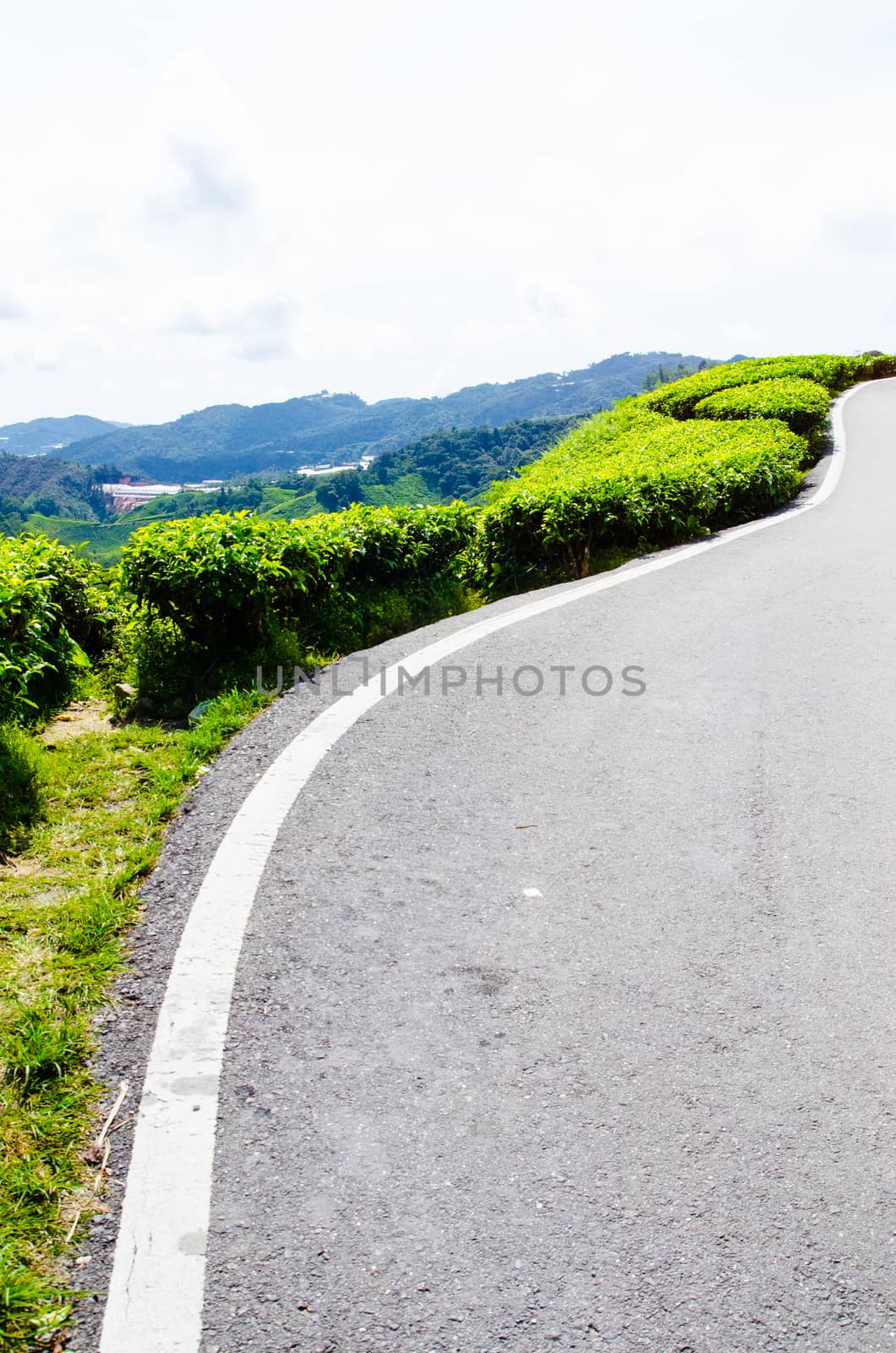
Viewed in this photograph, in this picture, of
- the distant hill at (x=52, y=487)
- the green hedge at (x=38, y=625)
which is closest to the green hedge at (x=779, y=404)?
the green hedge at (x=38, y=625)

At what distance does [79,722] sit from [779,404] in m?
15.6

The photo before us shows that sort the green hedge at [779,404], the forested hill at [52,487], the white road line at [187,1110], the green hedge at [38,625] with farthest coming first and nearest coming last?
the forested hill at [52,487] < the green hedge at [779,404] < the green hedge at [38,625] < the white road line at [187,1110]

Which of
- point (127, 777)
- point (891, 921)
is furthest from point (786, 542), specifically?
point (127, 777)

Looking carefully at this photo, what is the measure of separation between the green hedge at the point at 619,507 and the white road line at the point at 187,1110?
15.6 feet

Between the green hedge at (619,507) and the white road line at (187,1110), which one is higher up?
the green hedge at (619,507)

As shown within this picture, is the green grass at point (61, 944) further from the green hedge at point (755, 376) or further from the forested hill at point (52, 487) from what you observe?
the forested hill at point (52, 487)

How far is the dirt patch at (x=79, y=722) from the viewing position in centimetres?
464

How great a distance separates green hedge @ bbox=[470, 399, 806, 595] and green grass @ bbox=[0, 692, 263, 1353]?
13.3ft

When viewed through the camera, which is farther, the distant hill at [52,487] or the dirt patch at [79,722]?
the distant hill at [52,487]

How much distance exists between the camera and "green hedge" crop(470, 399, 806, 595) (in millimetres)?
8148

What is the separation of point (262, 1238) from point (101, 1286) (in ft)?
A: 1.01

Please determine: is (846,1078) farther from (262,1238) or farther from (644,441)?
(644,441)

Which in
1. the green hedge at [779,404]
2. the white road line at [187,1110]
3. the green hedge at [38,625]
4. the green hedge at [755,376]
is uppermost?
the green hedge at [755,376]

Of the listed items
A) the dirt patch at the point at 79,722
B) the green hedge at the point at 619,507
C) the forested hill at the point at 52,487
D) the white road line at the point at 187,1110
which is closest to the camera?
the white road line at the point at 187,1110
